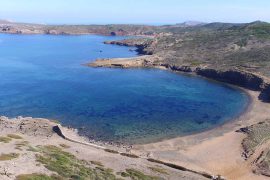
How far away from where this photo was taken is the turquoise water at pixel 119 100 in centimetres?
7025

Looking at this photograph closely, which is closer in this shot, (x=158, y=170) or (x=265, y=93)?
(x=158, y=170)

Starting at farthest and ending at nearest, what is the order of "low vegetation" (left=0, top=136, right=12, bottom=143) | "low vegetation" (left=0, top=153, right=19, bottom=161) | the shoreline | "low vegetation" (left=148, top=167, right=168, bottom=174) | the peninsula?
the shoreline < "low vegetation" (left=0, top=136, right=12, bottom=143) < "low vegetation" (left=148, top=167, right=168, bottom=174) < the peninsula < "low vegetation" (left=0, top=153, right=19, bottom=161)

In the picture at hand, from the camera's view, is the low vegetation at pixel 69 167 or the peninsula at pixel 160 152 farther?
the peninsula at pixel 160 152

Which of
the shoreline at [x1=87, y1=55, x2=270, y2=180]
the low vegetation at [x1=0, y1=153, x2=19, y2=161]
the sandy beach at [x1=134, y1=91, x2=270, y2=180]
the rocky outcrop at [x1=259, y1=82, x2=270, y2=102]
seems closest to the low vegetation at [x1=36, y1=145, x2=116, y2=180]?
the low vegetation at [x1=0, y1=153, x2=19, y2=161]

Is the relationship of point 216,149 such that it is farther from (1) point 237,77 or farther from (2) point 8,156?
(1) point 237,77

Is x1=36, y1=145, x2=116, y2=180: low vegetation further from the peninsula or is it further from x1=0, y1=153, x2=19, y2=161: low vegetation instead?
x1=0, y1=153, x2=19, y2=161: low vegetation

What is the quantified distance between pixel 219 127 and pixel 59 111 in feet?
106

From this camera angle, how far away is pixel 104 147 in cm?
5850

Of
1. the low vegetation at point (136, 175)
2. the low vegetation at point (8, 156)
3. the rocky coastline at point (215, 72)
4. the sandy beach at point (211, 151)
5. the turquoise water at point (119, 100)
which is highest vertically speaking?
the low vegetation at point (8, 156)

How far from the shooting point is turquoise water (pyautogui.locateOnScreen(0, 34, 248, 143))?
70.2 meters

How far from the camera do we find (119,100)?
8831cm

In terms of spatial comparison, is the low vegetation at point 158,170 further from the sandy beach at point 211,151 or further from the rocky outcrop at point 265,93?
the rocky outcrop at point 265,93

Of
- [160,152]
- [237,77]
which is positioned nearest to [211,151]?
[160,152]

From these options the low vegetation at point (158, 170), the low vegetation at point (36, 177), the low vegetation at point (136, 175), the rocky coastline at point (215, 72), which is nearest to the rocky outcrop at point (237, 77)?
the rocky coastline at point (215, 72)
